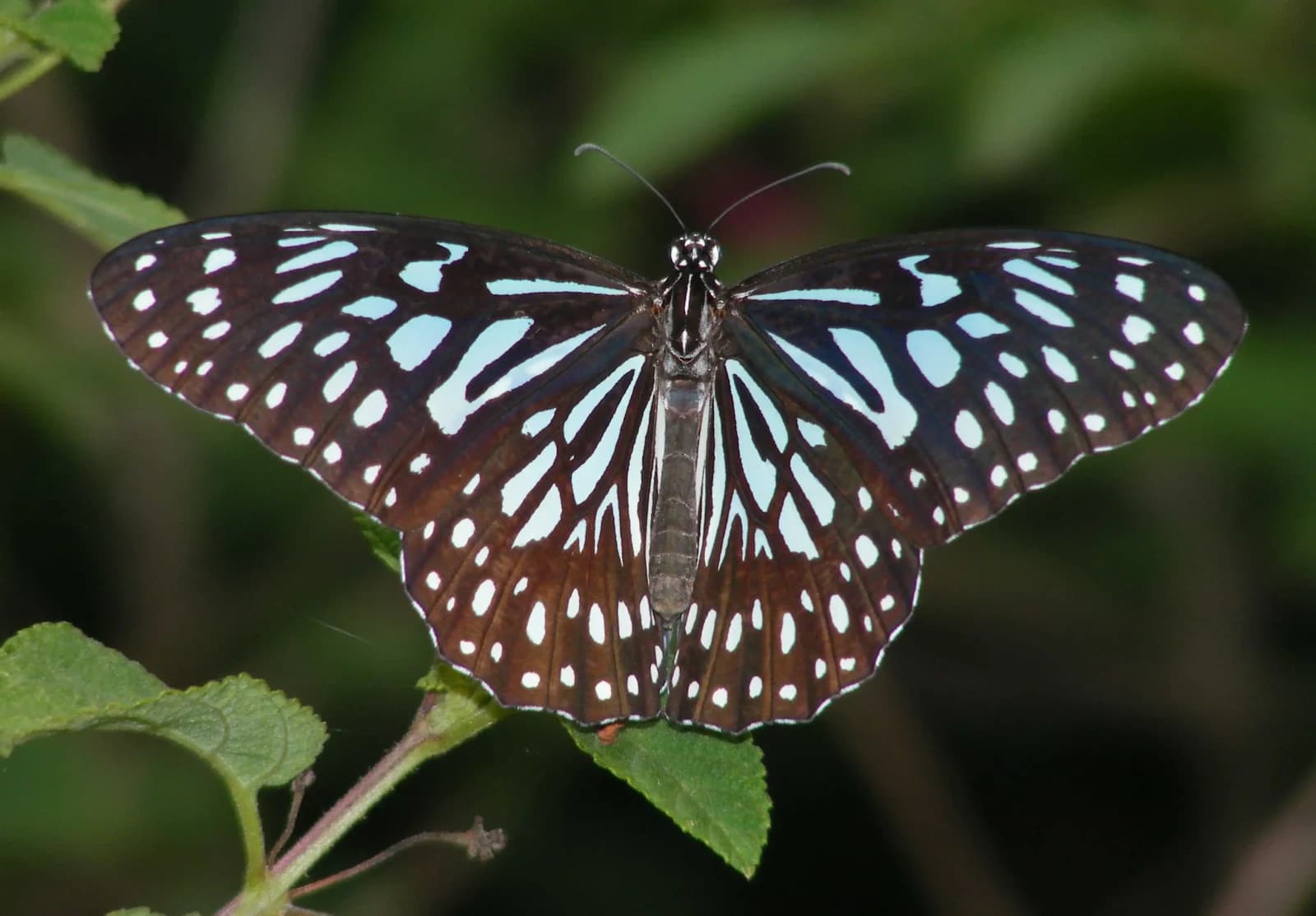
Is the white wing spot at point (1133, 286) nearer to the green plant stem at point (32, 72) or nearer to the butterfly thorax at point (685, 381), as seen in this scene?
the butterfly thorax at point (685, 381)

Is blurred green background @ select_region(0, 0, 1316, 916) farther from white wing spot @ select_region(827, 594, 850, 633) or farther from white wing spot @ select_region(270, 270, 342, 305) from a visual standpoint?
white wing spot @ select_region(827, 594, 850, 633)

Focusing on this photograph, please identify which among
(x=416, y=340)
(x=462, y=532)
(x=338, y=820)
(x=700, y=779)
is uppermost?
(x=416, y=340)

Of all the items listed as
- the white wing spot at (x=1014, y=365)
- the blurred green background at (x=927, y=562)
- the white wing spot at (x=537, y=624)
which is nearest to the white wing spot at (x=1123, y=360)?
the white wing spot at (x=1014, y=365)

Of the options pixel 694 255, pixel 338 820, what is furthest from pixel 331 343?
pixel 338 820

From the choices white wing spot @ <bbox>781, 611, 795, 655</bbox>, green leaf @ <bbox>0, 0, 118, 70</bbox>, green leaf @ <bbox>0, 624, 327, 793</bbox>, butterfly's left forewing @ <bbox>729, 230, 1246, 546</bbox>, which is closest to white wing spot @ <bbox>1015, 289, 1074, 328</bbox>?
butterfly's left forewing @ <bbox>729, 230, 1246, 546</bbox>

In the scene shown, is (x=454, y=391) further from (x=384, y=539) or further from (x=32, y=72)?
(x=32, y=72)

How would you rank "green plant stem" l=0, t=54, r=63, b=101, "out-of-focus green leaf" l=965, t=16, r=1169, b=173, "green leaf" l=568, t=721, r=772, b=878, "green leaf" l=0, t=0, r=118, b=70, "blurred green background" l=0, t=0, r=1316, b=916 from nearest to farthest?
"green leaf" l=568, t=721, r=772, b=878 → "green leaf" l=0, t=0, r=118, b=70 → "green plant stem" l=0, t=54, r=63, b=101 → "out-of-focus green leaf" l=965, t=16, r=1169, b=173 → "blurred green background" l=0, t=0, r=1316, b=916
